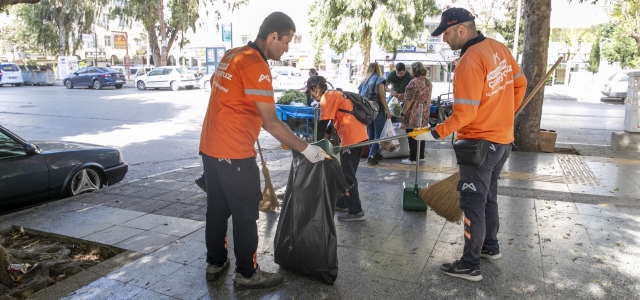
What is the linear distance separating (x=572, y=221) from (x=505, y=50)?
2374 mm

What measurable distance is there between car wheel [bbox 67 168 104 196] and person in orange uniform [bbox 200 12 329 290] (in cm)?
356

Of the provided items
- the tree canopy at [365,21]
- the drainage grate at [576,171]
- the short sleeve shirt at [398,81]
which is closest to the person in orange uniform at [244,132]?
the drainage grate at [576,171]

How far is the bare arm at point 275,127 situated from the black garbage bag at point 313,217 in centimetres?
24

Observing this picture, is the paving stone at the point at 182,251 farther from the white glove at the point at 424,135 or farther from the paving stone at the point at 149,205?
the white glove at the point at 424,135

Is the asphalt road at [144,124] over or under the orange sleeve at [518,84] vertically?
under

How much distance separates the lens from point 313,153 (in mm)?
3240

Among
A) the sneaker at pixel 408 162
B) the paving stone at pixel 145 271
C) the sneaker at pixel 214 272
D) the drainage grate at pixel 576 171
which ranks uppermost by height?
the drainage grate at pixel 576 171

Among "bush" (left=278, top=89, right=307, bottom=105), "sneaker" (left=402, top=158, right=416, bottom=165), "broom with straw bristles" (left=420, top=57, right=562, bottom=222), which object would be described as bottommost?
"sneaker" (left=402, top=158, right=416, bottom=165)

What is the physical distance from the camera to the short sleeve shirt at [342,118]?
464 centimetres

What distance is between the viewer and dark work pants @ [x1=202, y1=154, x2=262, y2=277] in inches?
125

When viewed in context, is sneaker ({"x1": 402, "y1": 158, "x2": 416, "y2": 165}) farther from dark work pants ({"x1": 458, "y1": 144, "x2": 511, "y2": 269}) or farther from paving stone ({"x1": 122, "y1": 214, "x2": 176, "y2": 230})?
dark work pants ({"x1": 458, "y1": 144, "x2": 511, "y2": 269})

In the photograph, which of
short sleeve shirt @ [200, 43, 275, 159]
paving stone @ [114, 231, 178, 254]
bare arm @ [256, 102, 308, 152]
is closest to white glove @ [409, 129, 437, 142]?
bare arm @ [256, 102, 308, 152]

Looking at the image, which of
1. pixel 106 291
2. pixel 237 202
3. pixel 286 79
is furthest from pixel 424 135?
pixel 286 79

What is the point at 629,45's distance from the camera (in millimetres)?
33062
